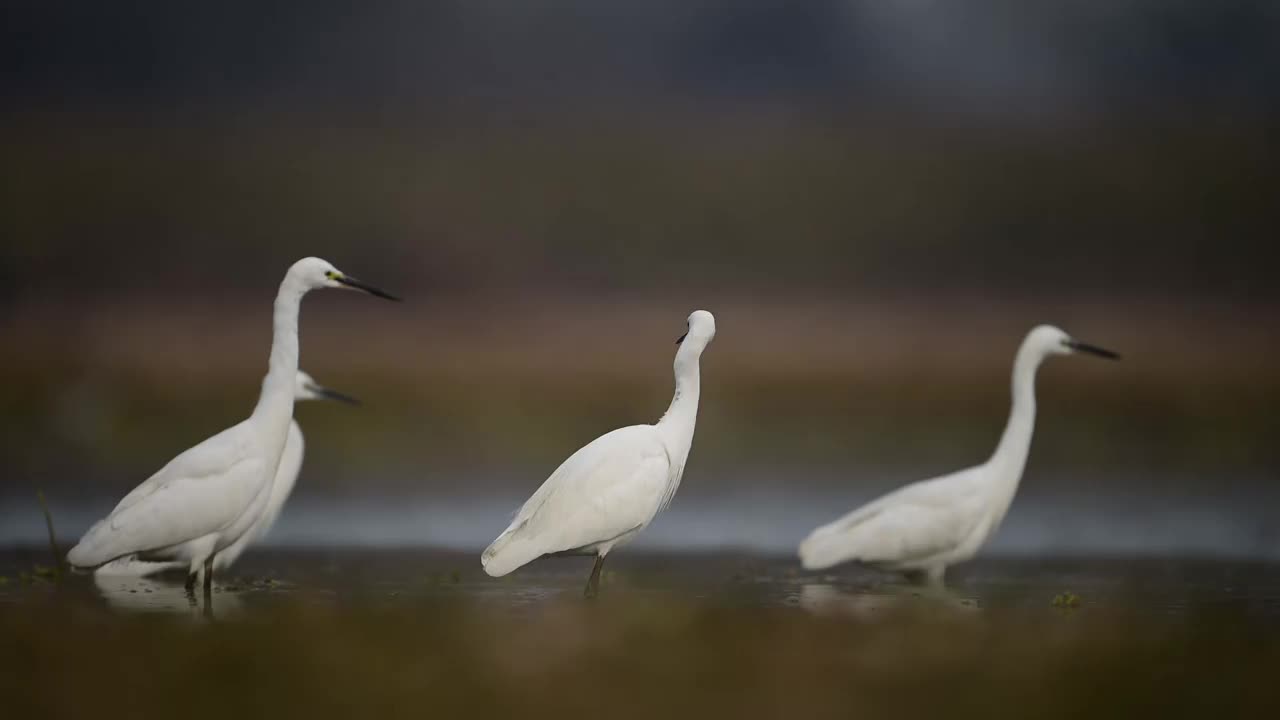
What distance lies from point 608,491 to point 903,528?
1.82m

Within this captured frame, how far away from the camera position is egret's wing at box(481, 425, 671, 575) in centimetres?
689

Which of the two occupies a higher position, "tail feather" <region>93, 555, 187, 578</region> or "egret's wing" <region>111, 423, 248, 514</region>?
"egret's wing" <region>111, 423, 248, 514</region>

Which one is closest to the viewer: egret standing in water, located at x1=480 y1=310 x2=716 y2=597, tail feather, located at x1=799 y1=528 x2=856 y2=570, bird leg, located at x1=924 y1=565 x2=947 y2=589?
egret standing in water, located at x1=480 y1=310 x2=716 y2=597

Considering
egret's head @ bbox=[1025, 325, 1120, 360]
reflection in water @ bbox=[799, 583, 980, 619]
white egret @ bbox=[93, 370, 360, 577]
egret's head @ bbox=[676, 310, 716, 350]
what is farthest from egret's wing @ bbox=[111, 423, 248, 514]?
egret's head @ bbox=[1025, 325, 1120, 360]

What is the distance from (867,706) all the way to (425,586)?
2899 millimetres

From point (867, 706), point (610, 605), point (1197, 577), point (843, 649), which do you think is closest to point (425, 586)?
point (610, 605)

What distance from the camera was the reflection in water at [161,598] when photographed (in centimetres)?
673

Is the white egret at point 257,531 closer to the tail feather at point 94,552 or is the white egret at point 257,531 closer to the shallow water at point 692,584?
the shallow water at point 692,584

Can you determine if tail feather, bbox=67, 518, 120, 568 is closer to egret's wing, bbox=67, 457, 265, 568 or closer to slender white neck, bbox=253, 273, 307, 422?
egret's wing, bbox=67, 457, 265, 568

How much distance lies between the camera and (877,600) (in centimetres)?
746

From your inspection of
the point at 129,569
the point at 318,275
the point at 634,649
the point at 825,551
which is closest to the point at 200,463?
the point at 318,275

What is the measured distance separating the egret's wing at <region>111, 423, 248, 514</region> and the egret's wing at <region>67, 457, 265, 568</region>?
0.01m

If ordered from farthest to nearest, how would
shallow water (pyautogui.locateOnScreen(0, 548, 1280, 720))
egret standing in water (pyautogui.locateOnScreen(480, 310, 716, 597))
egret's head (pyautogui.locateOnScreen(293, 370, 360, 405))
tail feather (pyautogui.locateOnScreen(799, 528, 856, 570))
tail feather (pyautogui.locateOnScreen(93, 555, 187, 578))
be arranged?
egret's head (pyautogui.locateOnScreen(293, 370, 360, 405)) → tail feather (pyautogui.locateOnScreen(93, 555, 187, 578)) → tail feather (pyautogui.locateOnScreen(799, 528, 856, 570)) → egret standing in water (pyautogui.locateOnScreen(480, 310, 716, 597)) → shallow water (pyautogui.locateOnScreen(0, 548, 1280, 720))

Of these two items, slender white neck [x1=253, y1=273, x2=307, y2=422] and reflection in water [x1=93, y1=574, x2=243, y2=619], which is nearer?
reflection in water [x1=93, y1=574, x2=243, y2=619]
